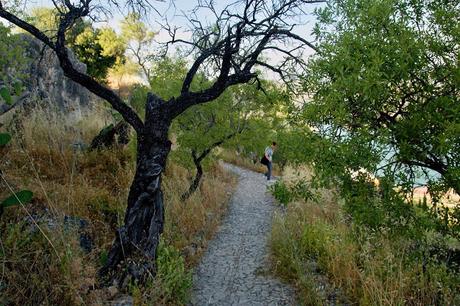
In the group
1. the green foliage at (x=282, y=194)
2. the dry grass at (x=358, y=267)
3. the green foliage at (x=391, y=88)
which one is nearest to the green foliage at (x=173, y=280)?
the dry grass at (x=358, y=267)

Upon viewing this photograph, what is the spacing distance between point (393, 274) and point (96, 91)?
14.1 ft

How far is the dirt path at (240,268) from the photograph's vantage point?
5078mm

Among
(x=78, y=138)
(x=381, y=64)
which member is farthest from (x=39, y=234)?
(x=78, y=138)

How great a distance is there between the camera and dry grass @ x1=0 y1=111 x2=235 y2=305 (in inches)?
147

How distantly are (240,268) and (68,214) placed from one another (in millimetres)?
2906

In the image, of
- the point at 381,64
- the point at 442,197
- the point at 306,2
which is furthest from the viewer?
the point at 306,2

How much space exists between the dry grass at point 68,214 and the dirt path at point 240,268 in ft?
1.13

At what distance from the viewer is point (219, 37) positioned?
18.7ft

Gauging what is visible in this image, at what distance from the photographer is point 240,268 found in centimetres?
618

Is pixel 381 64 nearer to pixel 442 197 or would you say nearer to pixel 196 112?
pixel 442 197

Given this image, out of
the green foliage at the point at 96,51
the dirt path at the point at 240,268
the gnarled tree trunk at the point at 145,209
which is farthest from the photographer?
the green foliage at the point at 96,51

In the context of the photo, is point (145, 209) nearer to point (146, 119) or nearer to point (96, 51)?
point (146, 119)

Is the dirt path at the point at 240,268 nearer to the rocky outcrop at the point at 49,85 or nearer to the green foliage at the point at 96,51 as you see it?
the rocky outcrop at the point at 49,85

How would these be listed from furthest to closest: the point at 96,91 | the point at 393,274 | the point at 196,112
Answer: the point at 196,112 < the point at 96,91 < the point at 393,274
